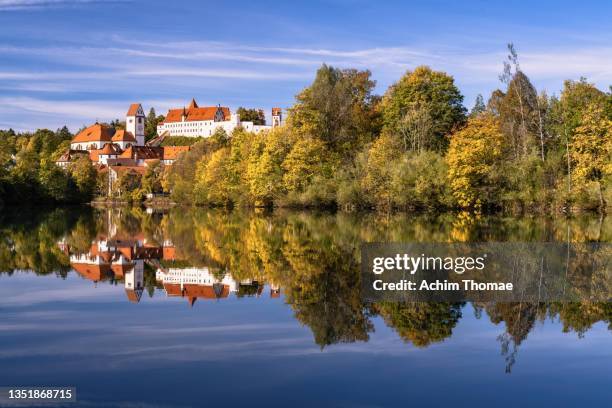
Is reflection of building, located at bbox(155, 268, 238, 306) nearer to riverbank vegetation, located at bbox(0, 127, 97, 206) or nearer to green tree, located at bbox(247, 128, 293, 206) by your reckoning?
green tree, located at bbox(247, 128, 293, 206)

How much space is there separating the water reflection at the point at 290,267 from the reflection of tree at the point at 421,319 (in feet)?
0.06

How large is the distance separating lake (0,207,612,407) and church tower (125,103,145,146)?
145 meters

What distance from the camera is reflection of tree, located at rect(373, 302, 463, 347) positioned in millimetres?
10578

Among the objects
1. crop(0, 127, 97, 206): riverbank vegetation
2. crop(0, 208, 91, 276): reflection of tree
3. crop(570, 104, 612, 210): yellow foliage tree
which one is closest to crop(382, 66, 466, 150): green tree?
crop(570, 104, 612, 210): yellow foliage tree

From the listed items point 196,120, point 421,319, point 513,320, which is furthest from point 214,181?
point 196,120

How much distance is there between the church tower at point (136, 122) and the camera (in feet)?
522

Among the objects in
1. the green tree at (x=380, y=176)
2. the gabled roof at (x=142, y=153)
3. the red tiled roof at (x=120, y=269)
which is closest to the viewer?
the red tiled roof at (x=120, y=269)

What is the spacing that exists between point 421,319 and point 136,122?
15500cm

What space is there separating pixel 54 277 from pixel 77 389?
402 inches

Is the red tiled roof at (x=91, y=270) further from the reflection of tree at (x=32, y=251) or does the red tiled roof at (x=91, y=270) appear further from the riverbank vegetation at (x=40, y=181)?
the riverbank vegetation at (x=40, y=181)

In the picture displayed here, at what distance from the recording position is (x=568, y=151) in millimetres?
51219

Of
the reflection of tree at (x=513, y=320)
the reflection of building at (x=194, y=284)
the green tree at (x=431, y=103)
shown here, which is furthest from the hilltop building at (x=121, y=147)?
the reflection of tree at (x=513, y=320)

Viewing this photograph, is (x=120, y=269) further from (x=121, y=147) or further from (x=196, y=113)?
(x=196, y=113)

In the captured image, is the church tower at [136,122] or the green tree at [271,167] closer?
the green tree at [271,167]
